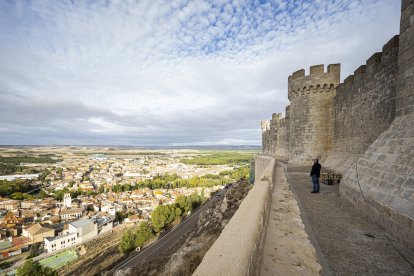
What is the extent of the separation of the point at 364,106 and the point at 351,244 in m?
6.95

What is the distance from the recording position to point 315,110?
12.2 metres

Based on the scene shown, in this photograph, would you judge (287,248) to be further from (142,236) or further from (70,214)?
(70,214)

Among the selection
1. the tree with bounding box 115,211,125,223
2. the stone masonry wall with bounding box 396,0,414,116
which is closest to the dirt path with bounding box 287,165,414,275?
the stone masonry wall with bounding box 396,0,414,116

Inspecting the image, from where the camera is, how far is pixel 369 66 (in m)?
Result: 7.95

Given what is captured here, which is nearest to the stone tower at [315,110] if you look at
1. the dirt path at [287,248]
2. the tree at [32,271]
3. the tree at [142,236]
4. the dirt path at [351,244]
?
the dirt path at [351,244]

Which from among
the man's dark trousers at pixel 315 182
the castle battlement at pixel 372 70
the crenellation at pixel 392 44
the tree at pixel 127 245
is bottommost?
the tree at pixel 127 245

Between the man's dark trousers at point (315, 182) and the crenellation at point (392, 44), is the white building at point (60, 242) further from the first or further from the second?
the crenellation at point (392, 44)

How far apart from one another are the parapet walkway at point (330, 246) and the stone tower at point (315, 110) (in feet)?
25.0

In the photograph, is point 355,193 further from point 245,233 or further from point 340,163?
point 340,163

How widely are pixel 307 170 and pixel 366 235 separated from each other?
28.0 feet

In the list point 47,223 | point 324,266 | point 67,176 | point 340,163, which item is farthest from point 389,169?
point 67,176

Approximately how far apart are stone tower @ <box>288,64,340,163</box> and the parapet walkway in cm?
761

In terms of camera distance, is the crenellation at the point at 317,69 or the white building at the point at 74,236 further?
the white building at the point at 74,236

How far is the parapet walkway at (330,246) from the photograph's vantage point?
2664 mm
